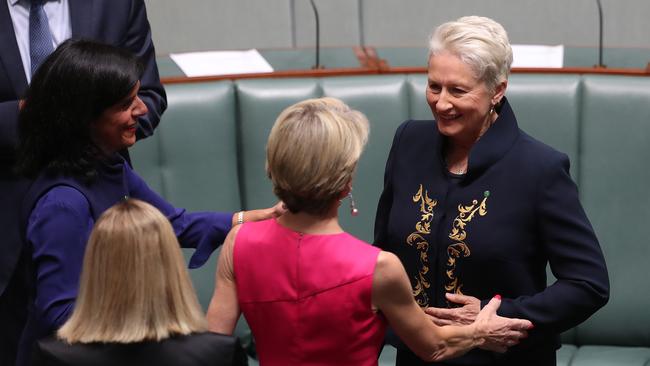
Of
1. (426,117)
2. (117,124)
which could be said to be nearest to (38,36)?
(117,124)

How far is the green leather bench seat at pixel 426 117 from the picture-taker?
3.69 meters

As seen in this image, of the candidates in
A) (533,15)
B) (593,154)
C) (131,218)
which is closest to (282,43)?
(533,15)

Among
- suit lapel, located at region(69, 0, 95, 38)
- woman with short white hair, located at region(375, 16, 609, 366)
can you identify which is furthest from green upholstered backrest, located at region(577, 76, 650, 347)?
suit lapel, located at region(69, 0, 95, 38)

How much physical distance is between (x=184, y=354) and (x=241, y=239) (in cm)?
29

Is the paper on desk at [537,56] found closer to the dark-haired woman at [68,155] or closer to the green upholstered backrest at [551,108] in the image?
the green upholstered backrest at [551,108]

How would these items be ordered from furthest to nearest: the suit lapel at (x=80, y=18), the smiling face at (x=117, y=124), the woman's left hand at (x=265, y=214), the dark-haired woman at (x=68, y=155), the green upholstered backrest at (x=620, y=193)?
the green upholstered backrest at (x=620, y=193), the suit lapel at (x=80, y=18), the woman's left hand at (x=265, y=214), the smiling face at (x=117, y=124), the dark-haired woman at (x=68, y=155)

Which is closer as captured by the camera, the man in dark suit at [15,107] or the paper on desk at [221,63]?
the man in dark suit at [15,107]

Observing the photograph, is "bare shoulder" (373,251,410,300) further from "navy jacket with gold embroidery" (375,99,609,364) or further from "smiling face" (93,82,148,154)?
"smiling face" (93,82,148,154)

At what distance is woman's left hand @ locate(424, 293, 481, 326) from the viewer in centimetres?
239

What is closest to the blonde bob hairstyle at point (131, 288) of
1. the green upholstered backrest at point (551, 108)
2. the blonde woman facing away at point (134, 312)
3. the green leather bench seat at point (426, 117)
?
the blonde woman facing away at point (134, 312)

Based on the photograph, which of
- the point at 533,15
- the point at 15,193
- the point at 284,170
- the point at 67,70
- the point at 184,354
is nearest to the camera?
the point at 184,354

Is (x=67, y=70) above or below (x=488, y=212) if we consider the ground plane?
above

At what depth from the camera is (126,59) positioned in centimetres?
232

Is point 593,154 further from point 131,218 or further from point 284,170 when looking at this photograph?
point 131,218
